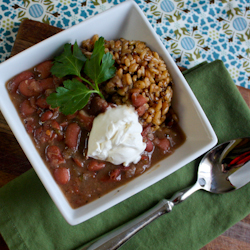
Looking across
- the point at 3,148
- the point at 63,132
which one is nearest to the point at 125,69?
the point at 63,132

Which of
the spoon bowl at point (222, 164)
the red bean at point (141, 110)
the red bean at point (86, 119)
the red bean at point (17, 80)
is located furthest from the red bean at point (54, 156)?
the spoon bowl at point (222, 164)

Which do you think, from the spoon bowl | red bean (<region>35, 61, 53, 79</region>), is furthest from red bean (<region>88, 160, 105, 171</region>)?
the spoon bowl

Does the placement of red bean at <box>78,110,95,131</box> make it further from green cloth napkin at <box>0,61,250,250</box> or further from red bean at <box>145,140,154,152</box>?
green cloth napkin at <box>0,61,250,250</box>

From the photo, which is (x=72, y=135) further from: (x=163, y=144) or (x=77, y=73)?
(x=163, y=144)

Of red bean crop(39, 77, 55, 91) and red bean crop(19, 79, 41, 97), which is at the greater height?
red bean crop(19, 79, 41, 97)

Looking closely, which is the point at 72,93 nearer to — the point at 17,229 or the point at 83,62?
the point at 83,62

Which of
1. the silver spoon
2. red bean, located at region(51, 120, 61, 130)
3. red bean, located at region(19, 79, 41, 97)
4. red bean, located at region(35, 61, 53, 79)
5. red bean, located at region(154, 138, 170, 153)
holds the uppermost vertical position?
red bean, located at region(35, 61, 53, 79)
